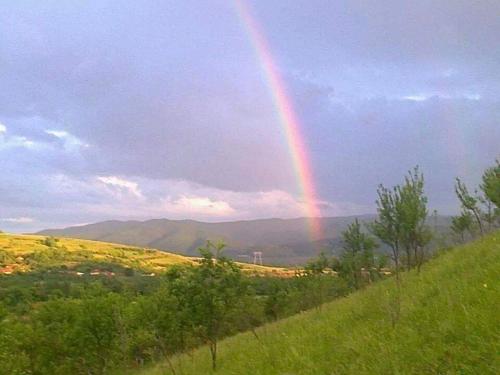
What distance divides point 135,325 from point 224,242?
26.3 meters

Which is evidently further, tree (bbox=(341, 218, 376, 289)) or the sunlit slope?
the sunlit slope

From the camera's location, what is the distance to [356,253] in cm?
4084

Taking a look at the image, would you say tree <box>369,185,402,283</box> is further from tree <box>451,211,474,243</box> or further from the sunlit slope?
the sunlit slope

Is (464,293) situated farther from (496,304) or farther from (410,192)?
(410,192)

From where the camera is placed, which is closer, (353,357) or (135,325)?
(353,357)

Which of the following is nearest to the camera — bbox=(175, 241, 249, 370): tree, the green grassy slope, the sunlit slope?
the green grassy slope

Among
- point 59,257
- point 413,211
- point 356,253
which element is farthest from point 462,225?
point 59,257

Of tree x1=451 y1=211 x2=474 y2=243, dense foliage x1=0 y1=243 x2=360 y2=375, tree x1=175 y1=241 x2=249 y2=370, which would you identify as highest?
tree x1=451 y1=211 x2=474 y2=243

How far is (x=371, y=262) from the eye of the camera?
131 feet

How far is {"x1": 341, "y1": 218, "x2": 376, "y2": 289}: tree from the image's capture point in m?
39.8

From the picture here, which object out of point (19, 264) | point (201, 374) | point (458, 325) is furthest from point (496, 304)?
point (19, 264)

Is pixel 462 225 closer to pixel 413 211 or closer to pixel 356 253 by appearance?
pixel 356 253

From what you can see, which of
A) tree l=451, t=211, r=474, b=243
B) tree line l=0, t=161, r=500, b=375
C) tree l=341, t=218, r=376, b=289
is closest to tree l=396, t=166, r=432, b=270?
tree line l=0, t=161, r=500, b=375

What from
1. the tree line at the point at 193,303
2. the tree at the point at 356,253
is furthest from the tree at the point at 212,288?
the tree at the point at 356,253
